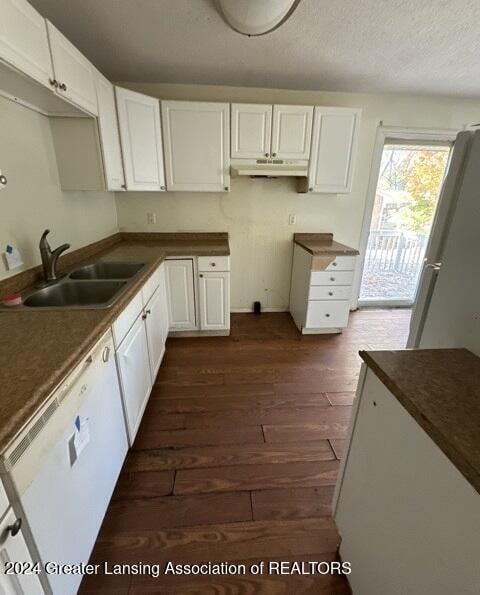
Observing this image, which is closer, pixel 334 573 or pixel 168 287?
pixel 334 573

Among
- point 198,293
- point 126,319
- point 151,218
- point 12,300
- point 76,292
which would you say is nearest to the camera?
point 12,300

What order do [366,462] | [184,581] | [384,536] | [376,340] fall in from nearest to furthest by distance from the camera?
[384,536], [366,462], [184,581], [376,340]

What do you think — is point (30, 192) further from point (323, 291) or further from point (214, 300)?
point (323, 291)

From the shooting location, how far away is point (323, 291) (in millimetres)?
2752

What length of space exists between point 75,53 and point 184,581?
2582 mm

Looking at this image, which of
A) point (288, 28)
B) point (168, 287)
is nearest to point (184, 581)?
point (168, 287)

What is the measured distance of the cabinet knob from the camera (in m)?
0.62

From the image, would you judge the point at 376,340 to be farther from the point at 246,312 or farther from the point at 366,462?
the point at 366,462

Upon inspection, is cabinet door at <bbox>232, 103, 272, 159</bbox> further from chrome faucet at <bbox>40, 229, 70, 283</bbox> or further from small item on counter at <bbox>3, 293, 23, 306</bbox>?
small item on counter at <bbox>3, 293, 23, 306</bbox>

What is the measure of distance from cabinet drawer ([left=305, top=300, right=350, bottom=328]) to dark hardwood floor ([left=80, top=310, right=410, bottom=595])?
1.26ft

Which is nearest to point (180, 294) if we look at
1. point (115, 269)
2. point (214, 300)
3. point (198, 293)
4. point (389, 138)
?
point (198, 293)

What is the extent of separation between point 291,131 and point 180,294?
1.83m

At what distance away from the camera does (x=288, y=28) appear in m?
1.66

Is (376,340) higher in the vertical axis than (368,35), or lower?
lower
